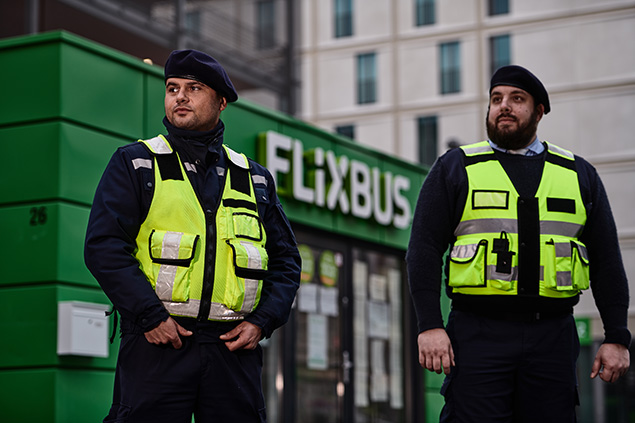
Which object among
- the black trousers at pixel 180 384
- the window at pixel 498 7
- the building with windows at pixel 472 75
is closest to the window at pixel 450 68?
the building with windows at pixel 472 75

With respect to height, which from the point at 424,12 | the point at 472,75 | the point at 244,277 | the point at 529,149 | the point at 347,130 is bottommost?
the point at 244,277

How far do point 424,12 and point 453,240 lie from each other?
31988mm

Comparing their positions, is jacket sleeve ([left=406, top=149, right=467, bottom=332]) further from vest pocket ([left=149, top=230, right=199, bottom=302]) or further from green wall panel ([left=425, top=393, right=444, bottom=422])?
green wall panel ([left=425, top=393, right=444, bottom=422])

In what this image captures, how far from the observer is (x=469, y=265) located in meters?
4.55

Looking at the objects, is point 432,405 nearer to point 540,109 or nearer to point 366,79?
point 540,109

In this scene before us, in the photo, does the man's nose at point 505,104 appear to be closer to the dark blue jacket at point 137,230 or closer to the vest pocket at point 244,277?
the dark blue jacket at point 137,230

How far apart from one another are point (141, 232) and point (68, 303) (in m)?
3.79

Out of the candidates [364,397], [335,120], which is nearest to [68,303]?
[364,397]

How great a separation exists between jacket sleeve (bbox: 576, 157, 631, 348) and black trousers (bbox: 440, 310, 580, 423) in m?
0.34

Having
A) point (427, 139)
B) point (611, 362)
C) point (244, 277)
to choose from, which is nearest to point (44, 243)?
point (244, 277)

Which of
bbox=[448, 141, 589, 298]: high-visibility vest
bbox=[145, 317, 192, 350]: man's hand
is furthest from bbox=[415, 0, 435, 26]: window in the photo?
bbox=[145, 317, 192, 350]: man's hand

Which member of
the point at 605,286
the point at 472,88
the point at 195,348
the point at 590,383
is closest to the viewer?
the point at 195,348

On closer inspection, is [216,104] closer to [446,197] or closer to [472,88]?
[446,197]

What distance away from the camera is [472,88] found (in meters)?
34.5
